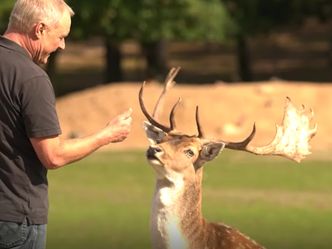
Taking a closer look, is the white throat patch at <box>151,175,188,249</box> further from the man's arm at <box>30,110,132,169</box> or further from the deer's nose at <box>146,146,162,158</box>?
the man's arm at <box>30,110,132,169</box>

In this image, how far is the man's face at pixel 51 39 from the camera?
17.5ft

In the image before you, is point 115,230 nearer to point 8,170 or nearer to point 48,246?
point 48,246

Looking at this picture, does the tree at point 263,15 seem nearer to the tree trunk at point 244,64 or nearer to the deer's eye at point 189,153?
the tree trunk at point 244,64

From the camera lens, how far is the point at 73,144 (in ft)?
17.5

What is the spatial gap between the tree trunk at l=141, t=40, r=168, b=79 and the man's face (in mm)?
30364

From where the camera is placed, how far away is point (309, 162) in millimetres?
20828

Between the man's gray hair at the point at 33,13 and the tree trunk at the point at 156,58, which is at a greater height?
the man's gray hair at the point at 33,13

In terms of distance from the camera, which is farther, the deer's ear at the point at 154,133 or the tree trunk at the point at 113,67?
the tree trunk at the point at 113,67

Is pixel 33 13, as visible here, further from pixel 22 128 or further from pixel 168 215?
pixel 168 215

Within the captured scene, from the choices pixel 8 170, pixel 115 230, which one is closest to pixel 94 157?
pixel 115 230

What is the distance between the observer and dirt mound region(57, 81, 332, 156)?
2419 cm

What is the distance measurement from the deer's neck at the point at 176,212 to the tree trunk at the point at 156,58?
29.2m

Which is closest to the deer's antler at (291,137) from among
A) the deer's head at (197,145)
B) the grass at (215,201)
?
the deer's head at (197,145)

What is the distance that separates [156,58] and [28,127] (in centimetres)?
3265
